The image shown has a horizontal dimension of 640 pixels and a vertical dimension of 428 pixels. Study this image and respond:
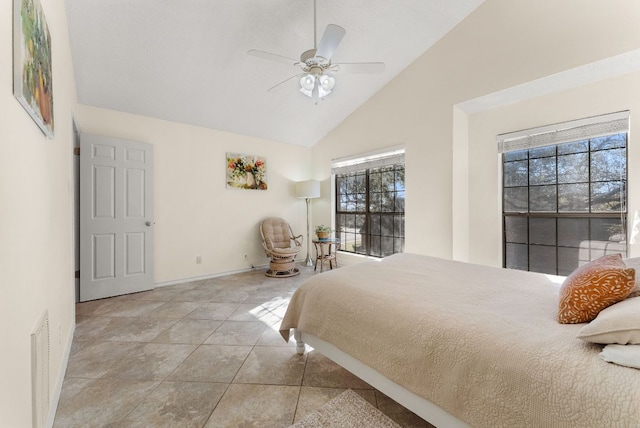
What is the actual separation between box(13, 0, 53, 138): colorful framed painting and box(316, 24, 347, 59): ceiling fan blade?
1.70 m

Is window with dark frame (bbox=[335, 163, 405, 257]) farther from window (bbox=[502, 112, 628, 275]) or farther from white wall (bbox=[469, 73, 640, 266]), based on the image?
window (bbox=[502, 112, 628, 275])

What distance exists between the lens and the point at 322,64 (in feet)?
8.27

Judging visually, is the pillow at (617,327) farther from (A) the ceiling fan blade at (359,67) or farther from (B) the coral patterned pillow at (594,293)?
(A) the ceiling fan blade at (359,67)

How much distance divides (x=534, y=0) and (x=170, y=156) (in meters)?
4.68

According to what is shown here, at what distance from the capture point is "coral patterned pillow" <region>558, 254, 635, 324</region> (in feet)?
3.59

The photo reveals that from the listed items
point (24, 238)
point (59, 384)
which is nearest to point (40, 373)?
point (24, 238)

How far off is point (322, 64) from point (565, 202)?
9.99 ft

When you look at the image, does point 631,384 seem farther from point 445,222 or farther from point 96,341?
point 96,341

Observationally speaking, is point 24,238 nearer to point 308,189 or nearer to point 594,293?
point 594,293

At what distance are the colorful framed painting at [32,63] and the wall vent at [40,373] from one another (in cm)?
93

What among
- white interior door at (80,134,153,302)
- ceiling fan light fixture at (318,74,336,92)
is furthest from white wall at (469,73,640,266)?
white interior door at (80,134,153,302)

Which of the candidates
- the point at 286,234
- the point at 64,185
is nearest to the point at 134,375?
the point at 64,185

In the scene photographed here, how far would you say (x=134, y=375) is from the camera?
1.82 meters

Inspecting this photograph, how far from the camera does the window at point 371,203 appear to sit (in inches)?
167
